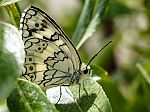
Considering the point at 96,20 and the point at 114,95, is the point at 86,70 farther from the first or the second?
the point at 114,95

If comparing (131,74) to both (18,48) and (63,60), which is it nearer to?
(63,60)

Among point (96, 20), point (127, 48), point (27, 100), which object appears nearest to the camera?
point (27, 100)

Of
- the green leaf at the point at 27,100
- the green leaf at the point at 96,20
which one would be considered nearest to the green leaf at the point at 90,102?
the green leaf at the point at 27,100

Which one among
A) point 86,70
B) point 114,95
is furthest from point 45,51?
point 114,95

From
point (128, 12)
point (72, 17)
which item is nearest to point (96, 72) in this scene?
point (128, 12)

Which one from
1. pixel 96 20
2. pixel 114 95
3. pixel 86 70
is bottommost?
pixel 114 95

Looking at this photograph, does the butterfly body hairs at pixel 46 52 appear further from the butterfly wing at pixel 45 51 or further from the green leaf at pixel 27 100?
the green leaf at pixel 27 100

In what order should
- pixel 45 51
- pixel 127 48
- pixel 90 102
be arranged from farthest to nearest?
pixel 127 48, pixel 45 51, pixel 90 102

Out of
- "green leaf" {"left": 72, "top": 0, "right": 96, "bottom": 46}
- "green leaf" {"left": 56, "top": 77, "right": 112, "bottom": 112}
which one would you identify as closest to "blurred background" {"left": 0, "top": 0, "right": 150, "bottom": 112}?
"green leaf" {"left": 72, "top": 0, "right": 96, "bottom": 46}
